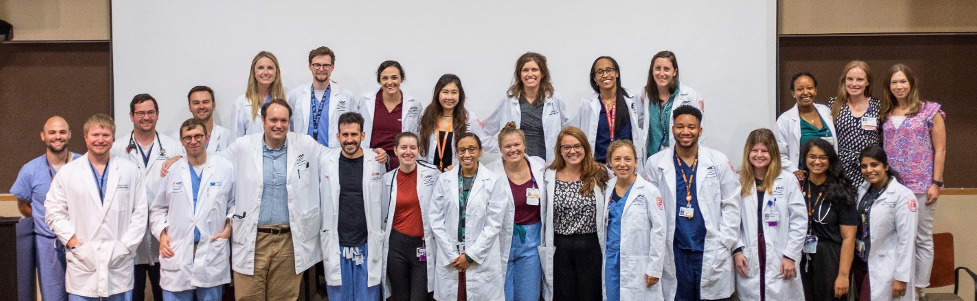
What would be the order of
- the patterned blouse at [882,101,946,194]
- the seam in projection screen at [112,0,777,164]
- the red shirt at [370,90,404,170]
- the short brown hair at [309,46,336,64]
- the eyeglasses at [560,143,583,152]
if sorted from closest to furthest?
the eyeglasses at [560,143,583,152] → the patterned blouse at [882,101,946,194] → the red shirt at [370,90,404,170] → the short brown hair at [309,46,336,64] → the seam in projection screen at [112,0,777,164]

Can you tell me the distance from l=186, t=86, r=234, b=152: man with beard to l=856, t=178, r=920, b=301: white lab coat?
409cm

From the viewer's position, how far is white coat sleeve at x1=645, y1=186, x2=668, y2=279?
167 inches

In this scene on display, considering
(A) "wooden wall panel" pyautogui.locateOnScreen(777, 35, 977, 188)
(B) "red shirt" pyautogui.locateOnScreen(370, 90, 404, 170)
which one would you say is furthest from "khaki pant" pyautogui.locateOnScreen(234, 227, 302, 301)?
(A) "wooden wall panel" pyautogui.locateOnScreen(777, 35, 977, 188)

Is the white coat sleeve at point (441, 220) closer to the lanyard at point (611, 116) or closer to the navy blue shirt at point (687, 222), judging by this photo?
the lanyard at point (611, 116)

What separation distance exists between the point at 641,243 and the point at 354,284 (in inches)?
67.5

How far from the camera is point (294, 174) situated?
4477mm

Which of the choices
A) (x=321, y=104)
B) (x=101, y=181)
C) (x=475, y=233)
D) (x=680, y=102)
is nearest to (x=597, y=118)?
(x=680, y=102)

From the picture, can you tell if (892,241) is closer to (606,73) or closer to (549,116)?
(606,73)

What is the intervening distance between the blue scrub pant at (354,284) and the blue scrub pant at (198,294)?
0.66 meters

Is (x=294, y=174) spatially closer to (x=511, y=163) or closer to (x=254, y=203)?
(x=254, y=203)

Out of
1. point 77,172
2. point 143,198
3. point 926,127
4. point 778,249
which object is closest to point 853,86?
point 926,127

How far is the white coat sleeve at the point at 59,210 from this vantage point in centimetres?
421

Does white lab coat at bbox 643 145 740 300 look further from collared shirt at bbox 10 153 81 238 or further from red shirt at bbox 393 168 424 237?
collared shirt at bbox 10 153 81 238

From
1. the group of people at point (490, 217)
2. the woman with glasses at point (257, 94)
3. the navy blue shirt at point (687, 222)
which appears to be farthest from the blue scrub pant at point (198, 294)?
the navy blue shirt at point (687, 222)
